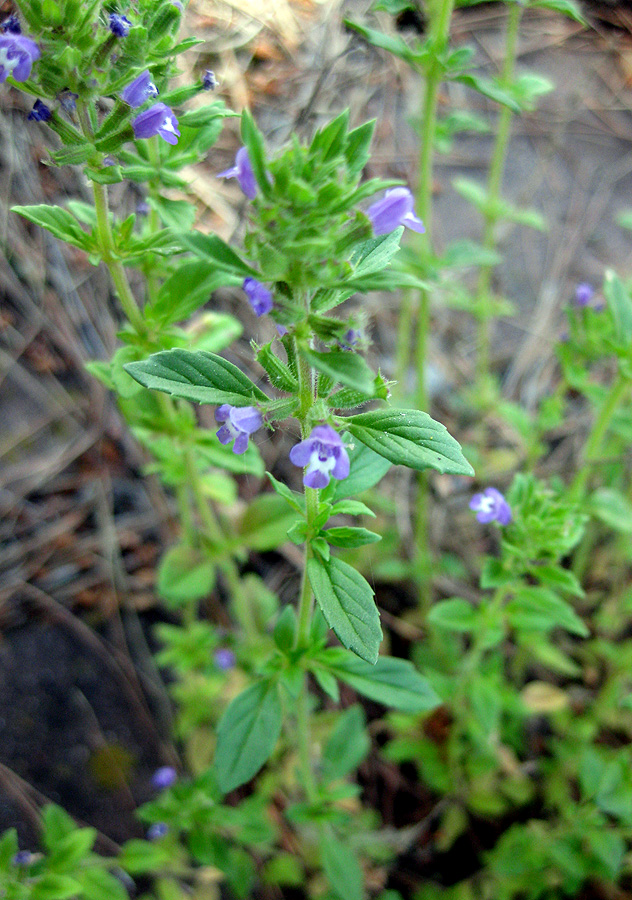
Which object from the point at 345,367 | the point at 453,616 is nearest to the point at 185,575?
the point at 453,616

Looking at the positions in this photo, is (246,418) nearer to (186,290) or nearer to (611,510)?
(186,290)

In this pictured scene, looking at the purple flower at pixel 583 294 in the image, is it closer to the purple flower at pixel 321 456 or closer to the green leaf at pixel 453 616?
the green leaf at pixel 453 616

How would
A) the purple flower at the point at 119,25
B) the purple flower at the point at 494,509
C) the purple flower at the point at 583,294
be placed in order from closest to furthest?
the purple flower at the point at 119,25
the purple flower at the point at 494,509
the purple flower at the point at 583,294

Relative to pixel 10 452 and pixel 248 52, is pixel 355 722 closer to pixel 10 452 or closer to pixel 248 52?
pixel 10 452

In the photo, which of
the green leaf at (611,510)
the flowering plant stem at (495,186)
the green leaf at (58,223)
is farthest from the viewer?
the flowering plant stem at (495,186)

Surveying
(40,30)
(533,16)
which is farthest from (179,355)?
(533,16)

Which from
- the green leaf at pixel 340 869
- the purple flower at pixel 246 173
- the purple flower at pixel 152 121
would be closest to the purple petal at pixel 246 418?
the purple flower at pixel 246 173

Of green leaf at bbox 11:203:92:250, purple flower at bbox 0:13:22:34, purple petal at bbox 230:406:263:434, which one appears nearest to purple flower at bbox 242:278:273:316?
purple petal at bbox 230:406:263:434
